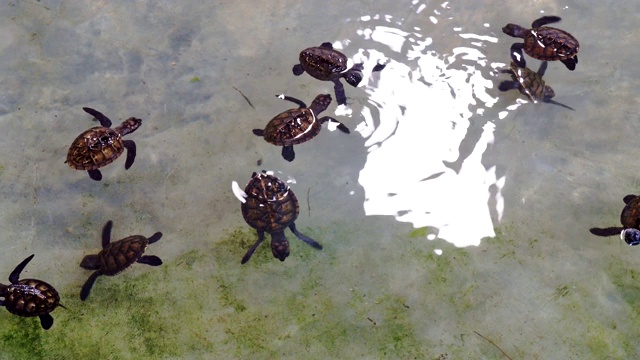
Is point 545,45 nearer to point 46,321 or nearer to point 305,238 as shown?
point 305,238

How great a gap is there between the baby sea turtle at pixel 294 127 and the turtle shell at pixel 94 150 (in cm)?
124

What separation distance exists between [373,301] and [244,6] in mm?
3291

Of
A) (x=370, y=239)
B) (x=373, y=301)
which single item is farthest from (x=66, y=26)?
(x=373, y=301)

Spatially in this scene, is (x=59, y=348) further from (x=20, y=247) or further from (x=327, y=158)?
(x=327, y=158)

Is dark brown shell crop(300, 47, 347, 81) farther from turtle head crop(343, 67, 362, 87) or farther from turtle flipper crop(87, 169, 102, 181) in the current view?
turtle flipper crop(87, 169, 102, 181)

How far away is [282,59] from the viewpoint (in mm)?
5094

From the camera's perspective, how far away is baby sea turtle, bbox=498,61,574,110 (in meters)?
4.73

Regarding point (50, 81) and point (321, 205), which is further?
Answer: point (50, 81)

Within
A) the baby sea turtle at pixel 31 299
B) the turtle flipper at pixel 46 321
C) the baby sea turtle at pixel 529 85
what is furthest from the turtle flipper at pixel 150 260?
the baby sea turtle at pixel 529 85

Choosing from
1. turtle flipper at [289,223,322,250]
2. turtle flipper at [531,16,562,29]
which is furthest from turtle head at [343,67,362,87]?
turtle flipper at [531,16,562,29]

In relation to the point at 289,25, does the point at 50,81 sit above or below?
below

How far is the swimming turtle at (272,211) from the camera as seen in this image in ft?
13.7

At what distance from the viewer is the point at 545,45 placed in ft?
15.9

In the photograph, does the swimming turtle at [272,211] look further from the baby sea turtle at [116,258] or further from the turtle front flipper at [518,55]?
the turtle front flipper at [518,55]
